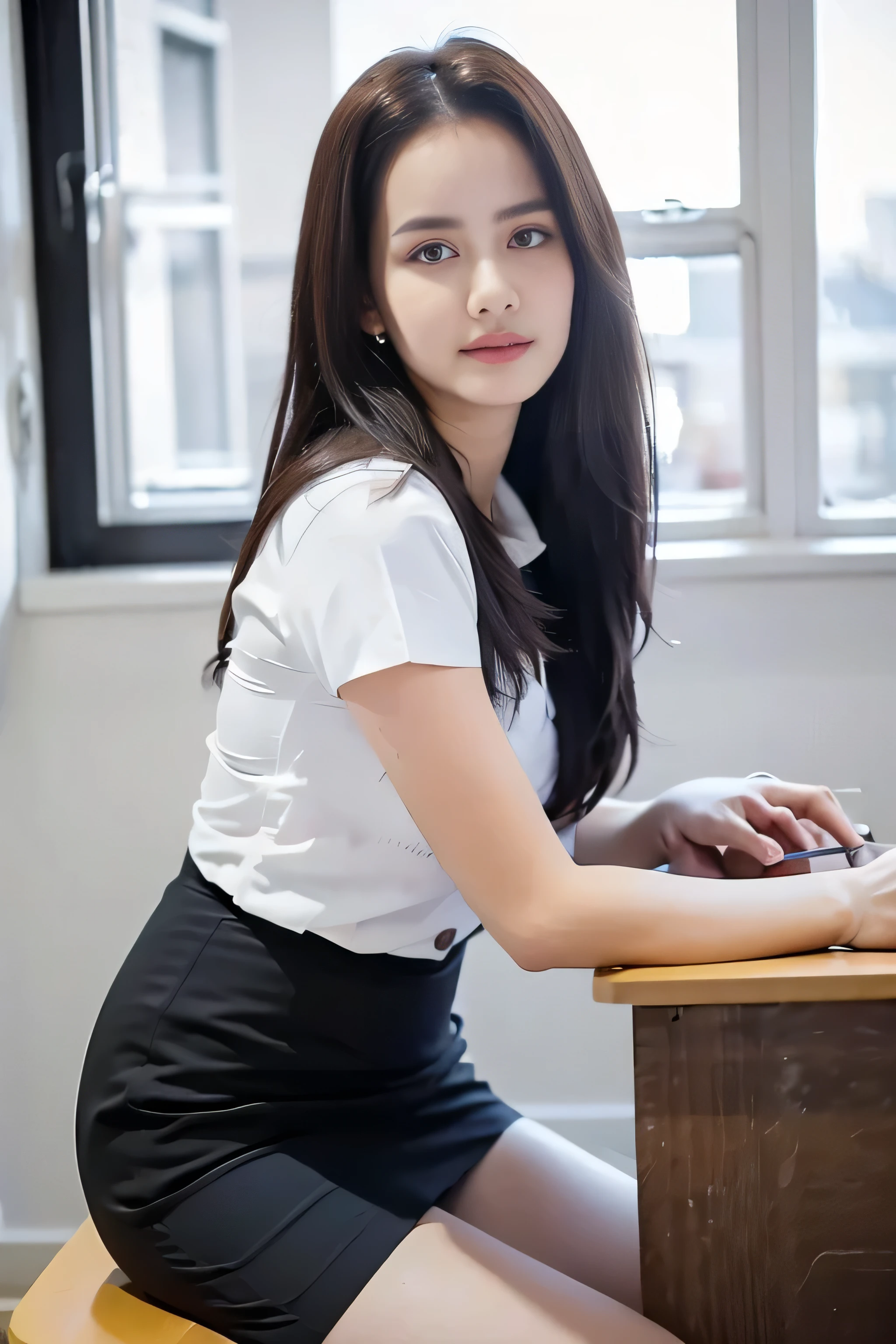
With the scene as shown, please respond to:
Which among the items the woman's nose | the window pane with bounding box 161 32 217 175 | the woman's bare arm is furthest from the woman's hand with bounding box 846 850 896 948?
the window pane with bounding box 161 32 217 175

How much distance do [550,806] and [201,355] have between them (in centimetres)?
105

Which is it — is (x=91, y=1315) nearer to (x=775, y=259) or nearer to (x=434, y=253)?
(x=434, y=253)

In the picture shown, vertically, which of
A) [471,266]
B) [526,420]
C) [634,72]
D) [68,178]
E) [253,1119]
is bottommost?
[253,1119]

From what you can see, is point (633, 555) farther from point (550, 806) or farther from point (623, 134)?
point (623, 134)

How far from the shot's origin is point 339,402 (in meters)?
0.95

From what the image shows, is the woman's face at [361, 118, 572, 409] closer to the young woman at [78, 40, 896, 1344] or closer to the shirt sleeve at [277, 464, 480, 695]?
the young woman at [78, 40, 896, 1344]

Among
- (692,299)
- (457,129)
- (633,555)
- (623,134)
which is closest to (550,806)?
(633,555)

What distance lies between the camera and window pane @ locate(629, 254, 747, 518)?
5.60ft

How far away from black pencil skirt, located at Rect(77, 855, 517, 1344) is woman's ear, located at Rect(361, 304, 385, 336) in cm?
52

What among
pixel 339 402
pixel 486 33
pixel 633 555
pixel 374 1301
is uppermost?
pixel 486 33

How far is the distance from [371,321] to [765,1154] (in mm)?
747

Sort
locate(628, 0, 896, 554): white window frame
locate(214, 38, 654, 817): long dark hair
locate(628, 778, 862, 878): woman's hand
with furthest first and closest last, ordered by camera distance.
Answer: locate(628, 0, 896, 554): white window frame < locate(628, 778, 862, 878): woman's hand < locate(214, 38, 654, 817): long dark hair

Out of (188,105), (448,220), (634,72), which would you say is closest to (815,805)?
(448,220)

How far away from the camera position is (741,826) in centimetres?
103
